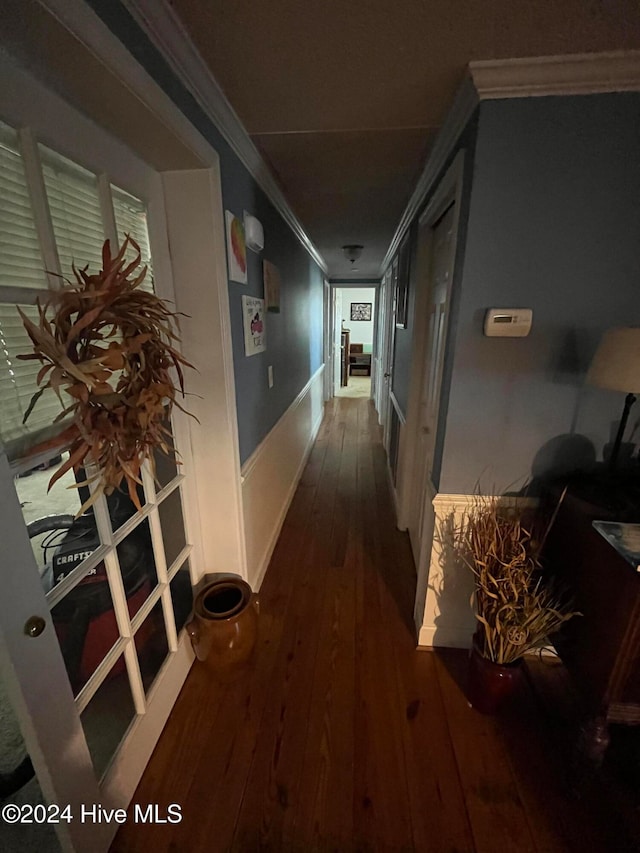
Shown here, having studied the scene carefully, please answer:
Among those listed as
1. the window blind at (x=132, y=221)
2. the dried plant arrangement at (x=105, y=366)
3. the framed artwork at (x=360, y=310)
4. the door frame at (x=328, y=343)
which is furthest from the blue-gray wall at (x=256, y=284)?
the framed artwork at (x=360, y=310)

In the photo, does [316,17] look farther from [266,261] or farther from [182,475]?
[182,475]

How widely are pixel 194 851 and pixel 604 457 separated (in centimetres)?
185

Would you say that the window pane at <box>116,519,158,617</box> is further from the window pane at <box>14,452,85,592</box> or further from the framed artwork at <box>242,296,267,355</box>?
the framed artwork at <box>242,296,267,355</box>

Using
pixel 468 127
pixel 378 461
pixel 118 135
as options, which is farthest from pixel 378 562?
pixel 118 135

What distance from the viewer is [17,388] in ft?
2.39

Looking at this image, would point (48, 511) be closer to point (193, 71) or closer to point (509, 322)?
point (193, 71)

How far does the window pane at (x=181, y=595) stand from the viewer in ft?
4.76

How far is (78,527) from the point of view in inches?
36.4

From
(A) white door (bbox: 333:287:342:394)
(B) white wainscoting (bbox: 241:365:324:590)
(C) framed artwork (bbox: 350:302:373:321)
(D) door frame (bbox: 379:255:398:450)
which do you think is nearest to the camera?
(B) white wainscoting (bbox: 241:365:324:590)

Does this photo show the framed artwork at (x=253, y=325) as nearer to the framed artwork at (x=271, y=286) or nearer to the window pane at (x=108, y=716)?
the framed artwork at (x=271, y=286)

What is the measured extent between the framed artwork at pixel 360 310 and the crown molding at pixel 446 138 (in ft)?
23.0

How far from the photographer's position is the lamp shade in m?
0.95

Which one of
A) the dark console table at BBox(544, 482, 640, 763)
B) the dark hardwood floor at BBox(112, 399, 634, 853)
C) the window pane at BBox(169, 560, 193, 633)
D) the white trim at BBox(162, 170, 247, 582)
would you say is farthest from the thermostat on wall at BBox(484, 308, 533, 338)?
the window pane at BBox(169, 560, 193, 633)

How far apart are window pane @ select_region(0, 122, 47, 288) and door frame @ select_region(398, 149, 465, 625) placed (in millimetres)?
1241
